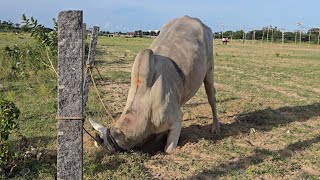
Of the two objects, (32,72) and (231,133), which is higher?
(32,72)

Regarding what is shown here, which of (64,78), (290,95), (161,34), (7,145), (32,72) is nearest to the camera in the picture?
(64,78)

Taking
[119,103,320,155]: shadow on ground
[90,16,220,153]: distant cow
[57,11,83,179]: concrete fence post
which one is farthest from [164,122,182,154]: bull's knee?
[57,11,83,179]: concrete fence post

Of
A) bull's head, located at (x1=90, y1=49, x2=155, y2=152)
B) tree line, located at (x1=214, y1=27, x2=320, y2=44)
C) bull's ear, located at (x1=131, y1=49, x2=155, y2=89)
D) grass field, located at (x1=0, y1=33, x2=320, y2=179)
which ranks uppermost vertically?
tree line, located at (x1=214, y1=27, x2=320, y2=44)

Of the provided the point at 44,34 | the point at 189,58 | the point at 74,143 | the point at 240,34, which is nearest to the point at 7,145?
the point at 74,143

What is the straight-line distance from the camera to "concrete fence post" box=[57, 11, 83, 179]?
13.4ft

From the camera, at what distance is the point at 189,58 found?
7.32 m

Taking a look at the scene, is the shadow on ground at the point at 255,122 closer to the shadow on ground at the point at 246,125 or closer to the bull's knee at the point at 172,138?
the shadow on ground at the point at 246,125

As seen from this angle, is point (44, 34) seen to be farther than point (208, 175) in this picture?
Yes

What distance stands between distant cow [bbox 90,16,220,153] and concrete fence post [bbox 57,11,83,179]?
63.5 inches

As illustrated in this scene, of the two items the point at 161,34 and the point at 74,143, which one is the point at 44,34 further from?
the point at 74,143

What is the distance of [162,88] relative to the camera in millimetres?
6309

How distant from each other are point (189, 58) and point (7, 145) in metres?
3.32

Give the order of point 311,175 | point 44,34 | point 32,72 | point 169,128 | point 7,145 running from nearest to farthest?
1. point 7,145
2. point 311,175
3. point 169,128
4. point 44,34
5. point 32,72

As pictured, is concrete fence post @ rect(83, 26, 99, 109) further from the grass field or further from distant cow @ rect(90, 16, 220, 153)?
distant cow @ rect(90, 16, 220, 153)
